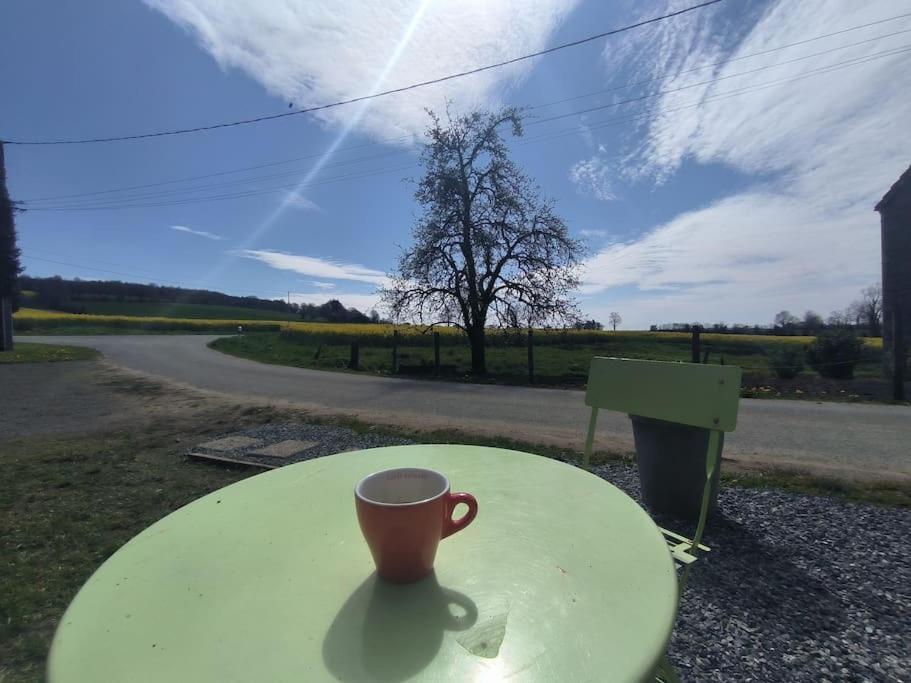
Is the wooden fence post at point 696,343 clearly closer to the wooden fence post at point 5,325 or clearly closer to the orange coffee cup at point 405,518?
the orange coffee cup at point 405,518

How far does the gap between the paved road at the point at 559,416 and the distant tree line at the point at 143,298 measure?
2861 cm

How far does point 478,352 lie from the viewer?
1372cm

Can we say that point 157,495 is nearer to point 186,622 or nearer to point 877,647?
point 186,622

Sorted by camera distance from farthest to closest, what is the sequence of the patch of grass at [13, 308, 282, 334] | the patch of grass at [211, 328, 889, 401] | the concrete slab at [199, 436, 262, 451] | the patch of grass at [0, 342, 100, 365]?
the patch of grass at [13, 308, 282, 334], the patch of grass at [0, 342, 100, 365], the patch of grass at [211, 328, 889, 401], the concrete slab at [199, 436, 262, 451]

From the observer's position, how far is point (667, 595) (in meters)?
0.76

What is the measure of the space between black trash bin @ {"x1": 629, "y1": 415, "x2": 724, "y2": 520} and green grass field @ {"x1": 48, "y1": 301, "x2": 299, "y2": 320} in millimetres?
63008

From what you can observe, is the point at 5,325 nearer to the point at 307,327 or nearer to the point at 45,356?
the point at 45,356

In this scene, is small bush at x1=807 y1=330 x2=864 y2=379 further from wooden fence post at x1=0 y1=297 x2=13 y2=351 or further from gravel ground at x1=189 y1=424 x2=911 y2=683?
wooden fence post at x1=0 y1=297 x2=13 y2=351

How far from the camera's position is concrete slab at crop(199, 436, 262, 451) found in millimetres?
4781

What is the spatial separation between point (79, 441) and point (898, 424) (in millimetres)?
10681

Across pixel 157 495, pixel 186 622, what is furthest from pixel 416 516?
pixel 157 495

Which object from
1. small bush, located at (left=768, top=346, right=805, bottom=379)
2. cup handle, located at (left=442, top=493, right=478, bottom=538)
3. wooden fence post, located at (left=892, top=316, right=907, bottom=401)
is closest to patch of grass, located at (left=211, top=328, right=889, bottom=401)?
small bush, located at (left=768, top=346, right=805, bottom=379)

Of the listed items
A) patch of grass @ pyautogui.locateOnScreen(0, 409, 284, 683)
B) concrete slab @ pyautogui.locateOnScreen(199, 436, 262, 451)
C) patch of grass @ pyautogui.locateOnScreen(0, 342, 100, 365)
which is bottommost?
patch of grass @ pyautogui.locateOnScreen(0, 409, 284, 683)

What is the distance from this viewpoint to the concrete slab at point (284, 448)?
4.54m
